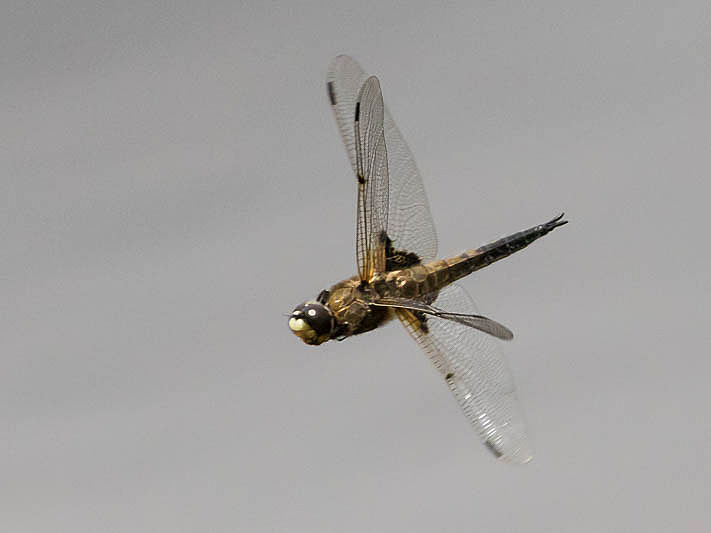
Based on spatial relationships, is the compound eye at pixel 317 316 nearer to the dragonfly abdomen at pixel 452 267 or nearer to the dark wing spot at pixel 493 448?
the dragonfly abdomen at pixel 452 267

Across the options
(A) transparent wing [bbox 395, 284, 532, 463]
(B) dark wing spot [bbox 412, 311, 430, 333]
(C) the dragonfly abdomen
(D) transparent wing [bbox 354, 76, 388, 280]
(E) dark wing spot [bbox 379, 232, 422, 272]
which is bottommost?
(A) transparent wing [bbox 395, 284, 532, 463]

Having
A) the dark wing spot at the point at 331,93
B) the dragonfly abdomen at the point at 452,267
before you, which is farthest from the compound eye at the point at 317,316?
the dark wing spot at the point at 331,93

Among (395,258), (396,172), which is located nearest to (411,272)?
(395,258)

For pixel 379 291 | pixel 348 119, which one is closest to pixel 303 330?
pixel 379 291

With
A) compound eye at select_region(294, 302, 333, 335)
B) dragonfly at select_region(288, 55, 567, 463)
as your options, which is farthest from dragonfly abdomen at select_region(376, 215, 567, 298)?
compound eye at select_region(294, 302, 333, 335)

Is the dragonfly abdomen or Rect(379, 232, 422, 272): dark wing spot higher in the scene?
Rect(379, 232, 422, 272): dark wing spot

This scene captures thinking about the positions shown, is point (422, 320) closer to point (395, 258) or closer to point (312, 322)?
point (395, 258)

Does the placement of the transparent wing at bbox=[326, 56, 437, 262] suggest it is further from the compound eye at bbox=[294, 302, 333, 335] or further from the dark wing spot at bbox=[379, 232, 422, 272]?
the compound eye at bbox=[294, 302, 333, 335]
